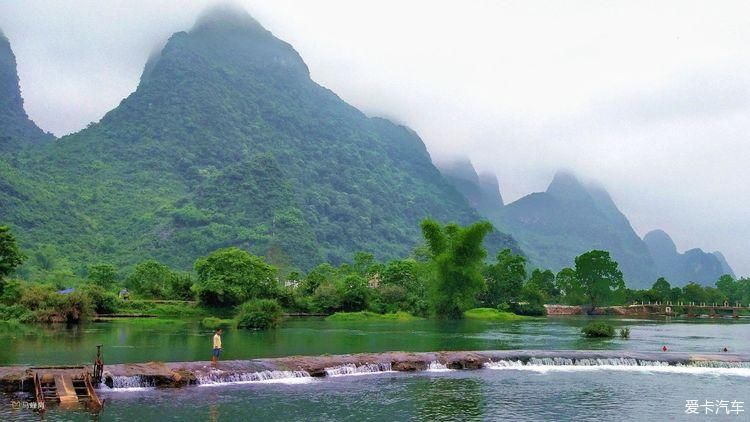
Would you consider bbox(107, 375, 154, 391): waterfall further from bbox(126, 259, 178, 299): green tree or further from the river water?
bbox(126, 259, 178, 299): green tree

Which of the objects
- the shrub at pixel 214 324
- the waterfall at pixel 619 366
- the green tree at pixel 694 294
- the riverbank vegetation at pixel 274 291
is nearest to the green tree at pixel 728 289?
the green tree at pixel 694 294

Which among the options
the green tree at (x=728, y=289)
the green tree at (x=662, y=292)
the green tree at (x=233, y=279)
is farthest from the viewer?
the green tree at (x=728, y=289)

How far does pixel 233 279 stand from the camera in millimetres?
95188

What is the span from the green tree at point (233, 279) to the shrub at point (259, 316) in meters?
20.7

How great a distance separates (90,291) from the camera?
271 feet

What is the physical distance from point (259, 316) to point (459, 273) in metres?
39.5

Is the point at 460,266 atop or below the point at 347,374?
atop

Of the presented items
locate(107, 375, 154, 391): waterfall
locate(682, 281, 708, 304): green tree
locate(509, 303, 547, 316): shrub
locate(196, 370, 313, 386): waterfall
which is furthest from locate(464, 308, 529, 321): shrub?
locate(107, 375, 154, 391): waterfall

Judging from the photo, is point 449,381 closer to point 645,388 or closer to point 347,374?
point 347,374

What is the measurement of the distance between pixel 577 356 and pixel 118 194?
184 meters

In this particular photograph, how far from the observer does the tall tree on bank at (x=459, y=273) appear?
9906 cm

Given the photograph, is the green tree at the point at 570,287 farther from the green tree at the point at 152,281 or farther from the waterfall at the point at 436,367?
the waterfall at the point at 436,367

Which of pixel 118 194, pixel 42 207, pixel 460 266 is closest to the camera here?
pixel 460 266

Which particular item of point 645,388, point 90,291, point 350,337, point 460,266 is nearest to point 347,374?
point 645,388
